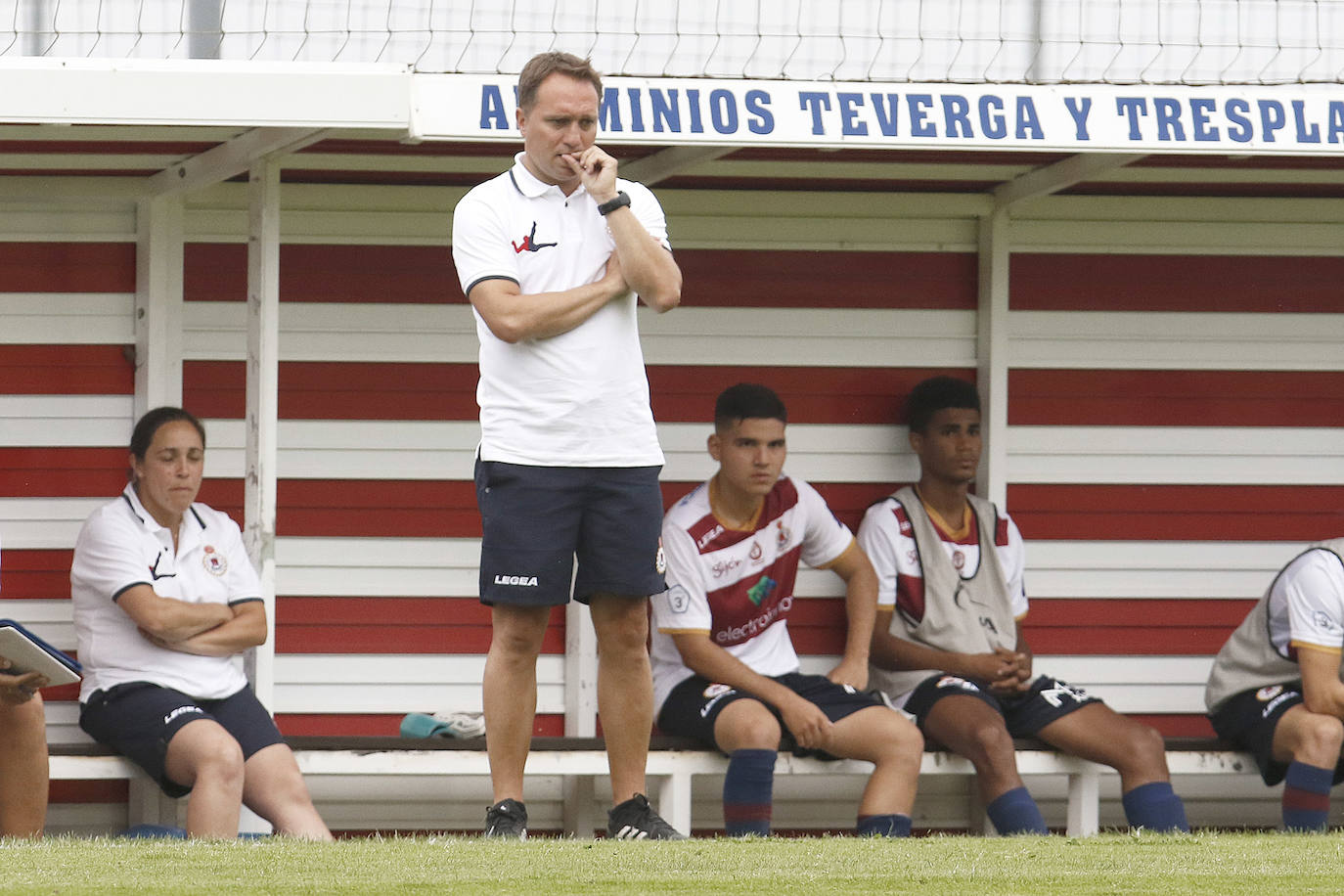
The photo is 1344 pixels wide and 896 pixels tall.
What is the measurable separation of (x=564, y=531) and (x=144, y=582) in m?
1.98

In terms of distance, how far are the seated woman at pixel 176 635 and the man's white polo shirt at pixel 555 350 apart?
1.73 metres

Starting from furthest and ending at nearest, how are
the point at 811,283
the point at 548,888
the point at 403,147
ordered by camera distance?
the point at 811,283, the point at 403,147, the point at 548,888

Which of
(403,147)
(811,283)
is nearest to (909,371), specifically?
(811,283)

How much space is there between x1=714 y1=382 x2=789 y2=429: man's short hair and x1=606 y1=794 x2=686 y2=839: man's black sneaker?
6.41 ft

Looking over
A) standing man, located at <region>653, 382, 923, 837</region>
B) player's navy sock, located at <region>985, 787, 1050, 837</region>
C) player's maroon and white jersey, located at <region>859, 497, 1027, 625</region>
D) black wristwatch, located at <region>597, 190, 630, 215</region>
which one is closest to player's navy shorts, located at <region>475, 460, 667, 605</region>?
black wristwatch, located at <region>597, 190, 630, 215</region>

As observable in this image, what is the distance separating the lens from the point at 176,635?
6.21 meters

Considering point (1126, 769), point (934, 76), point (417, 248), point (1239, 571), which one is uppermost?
point (934, 76)

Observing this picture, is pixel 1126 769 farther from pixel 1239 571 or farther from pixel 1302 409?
pixel 1302 409

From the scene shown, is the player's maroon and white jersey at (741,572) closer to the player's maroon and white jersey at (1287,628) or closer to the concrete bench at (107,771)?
the player's maroon and white jersey at (1287,628)

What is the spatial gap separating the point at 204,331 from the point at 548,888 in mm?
3600

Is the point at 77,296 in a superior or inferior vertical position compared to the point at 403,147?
inferior

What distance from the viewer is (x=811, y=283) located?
7.39 meters

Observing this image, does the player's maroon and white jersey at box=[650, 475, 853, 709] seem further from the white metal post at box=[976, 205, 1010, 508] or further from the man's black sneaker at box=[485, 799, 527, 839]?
the man's black sneaker at box=[485, 799, 527, 839]

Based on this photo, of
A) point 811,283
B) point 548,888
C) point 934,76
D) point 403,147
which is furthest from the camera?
point 811,283
